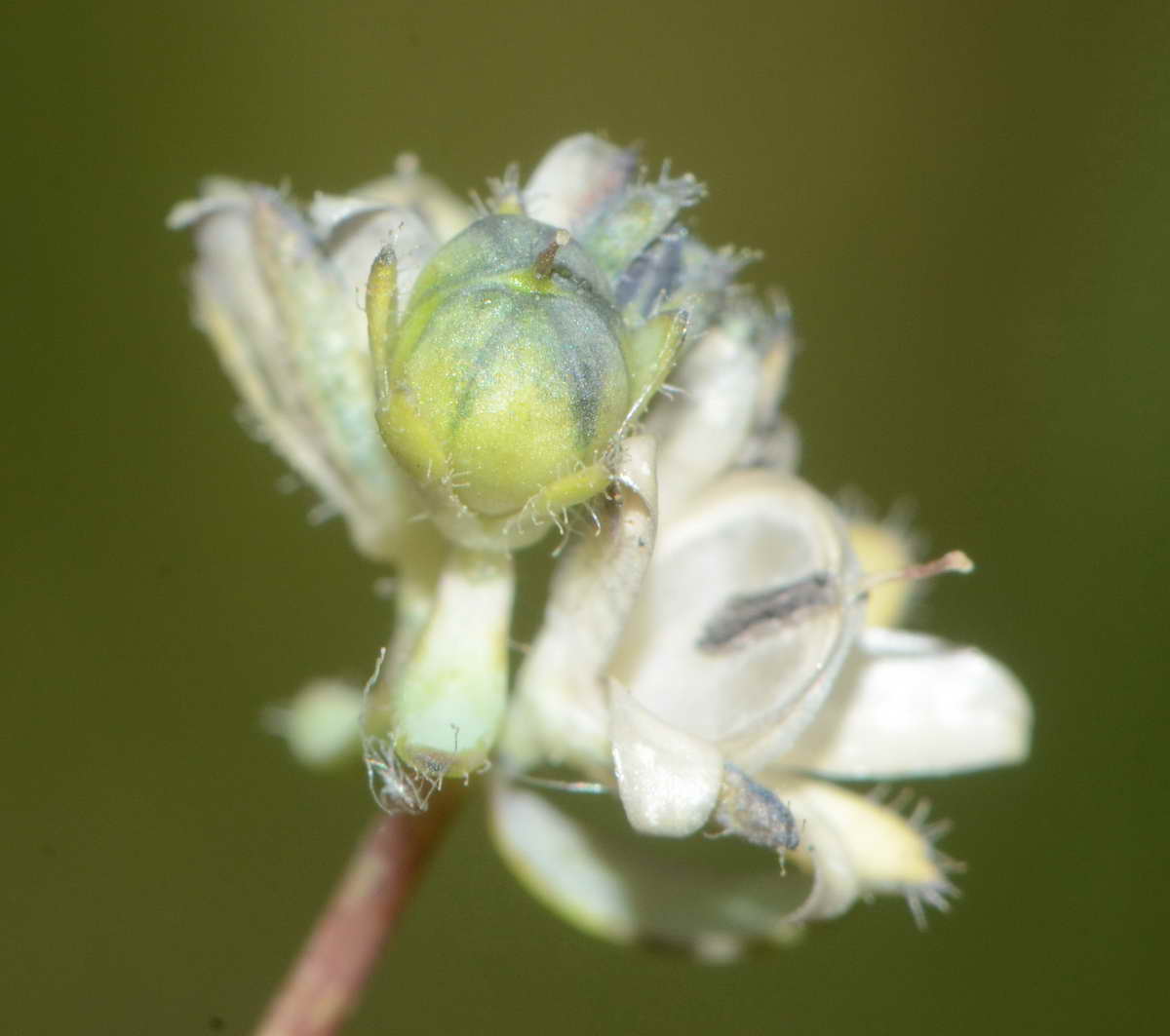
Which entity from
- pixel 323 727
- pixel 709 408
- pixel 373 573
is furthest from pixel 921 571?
pixel 373 573

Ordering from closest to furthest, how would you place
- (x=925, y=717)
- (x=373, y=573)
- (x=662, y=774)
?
(x=662, y=774)
(x=925, y=717)
(x=373, y=573)

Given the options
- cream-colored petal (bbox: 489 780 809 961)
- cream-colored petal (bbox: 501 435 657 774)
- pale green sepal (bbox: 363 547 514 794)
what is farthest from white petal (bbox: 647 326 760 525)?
cream-colored petal (bbox: 489 780 809 961)

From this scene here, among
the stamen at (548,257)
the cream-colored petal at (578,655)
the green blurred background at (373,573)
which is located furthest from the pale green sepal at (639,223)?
the green blurred background at (373,573)

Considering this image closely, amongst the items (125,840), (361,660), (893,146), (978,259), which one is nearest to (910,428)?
(978,259)

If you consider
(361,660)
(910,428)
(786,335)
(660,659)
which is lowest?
(660,659)

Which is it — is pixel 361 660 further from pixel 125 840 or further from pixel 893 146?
pixel 893 146

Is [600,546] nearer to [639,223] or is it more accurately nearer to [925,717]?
[639,223]

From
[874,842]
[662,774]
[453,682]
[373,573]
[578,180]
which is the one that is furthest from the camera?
[373,573]
